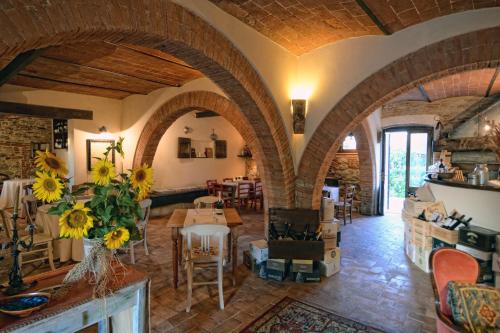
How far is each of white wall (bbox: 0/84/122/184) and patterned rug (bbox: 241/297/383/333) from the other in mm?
6033

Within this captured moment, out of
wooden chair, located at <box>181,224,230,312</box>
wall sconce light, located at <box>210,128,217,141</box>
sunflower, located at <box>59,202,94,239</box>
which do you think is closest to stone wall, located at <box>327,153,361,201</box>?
wall sconce light, located at <box>210,128,217,141</box>

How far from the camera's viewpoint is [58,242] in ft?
14.5

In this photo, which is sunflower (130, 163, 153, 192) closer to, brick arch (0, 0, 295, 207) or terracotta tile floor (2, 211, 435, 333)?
brick arch (0, 0, 295, 207)

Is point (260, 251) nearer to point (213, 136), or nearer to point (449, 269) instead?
point (449, 269)

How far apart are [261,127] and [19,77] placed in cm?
488

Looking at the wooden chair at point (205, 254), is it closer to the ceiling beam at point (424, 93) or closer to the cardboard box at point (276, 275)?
the cardboard box at point (276, 275)

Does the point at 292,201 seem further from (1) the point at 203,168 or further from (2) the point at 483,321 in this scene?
(1) the point at 203,168

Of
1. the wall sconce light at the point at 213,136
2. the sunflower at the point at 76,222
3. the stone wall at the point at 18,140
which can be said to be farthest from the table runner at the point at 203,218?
the stone wall at the point at 18,140

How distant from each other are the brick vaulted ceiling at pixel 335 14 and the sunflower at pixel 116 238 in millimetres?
2492

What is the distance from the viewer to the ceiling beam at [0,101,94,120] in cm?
590

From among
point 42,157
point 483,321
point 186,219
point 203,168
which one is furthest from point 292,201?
point 203,168

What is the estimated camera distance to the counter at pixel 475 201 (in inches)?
148

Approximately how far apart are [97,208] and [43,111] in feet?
20.3

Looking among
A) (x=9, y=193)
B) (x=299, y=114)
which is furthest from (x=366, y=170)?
(x=9, y=193)
